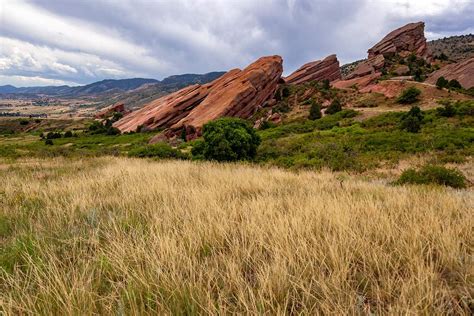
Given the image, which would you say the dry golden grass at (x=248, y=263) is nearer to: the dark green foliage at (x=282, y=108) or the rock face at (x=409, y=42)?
the dark green foliage at (x=282, y=108)

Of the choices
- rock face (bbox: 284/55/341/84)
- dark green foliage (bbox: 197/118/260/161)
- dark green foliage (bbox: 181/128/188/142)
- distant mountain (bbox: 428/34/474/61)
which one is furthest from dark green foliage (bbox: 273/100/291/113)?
distant mountain (bbox: 428/34/474/61)

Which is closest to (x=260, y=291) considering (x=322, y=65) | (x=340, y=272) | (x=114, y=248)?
(x=340, y=272)

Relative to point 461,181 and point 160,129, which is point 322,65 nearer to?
point 160,129

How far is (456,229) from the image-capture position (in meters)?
3.43

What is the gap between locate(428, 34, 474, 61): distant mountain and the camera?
344ft

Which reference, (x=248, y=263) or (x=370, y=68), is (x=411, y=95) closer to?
(x=370, y=68)

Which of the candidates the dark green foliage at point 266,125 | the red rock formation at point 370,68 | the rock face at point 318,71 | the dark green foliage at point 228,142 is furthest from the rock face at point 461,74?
the dark green foliage at point 228,142

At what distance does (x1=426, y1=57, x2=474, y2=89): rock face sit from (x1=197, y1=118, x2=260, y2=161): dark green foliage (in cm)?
4090

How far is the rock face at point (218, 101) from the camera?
4406 centimetres

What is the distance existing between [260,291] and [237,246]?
0.77m

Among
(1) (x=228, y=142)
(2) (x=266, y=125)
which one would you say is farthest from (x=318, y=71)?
(1) (x=228, y=142)

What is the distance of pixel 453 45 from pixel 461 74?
313 feet

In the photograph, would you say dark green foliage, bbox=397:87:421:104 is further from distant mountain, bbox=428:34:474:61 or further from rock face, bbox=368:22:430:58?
distant mountain, bbox=428:34:474:61

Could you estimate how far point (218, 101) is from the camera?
46.5m
